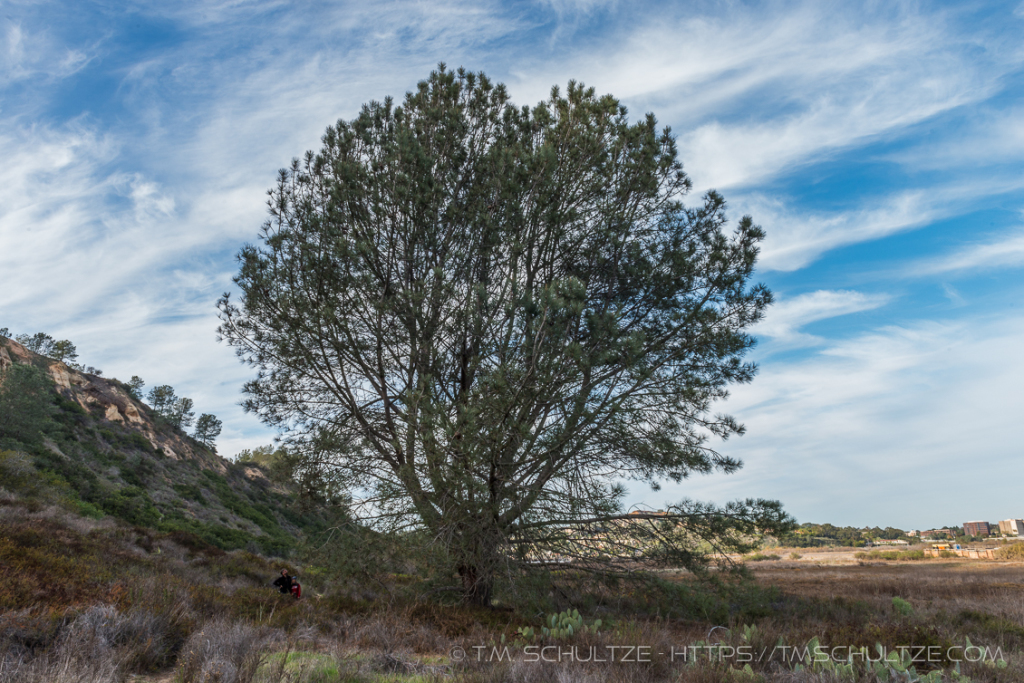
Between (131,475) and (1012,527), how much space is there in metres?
97.8

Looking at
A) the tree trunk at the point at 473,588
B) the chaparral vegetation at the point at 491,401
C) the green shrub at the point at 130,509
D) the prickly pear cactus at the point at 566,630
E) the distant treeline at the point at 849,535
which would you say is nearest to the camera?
the prickly pear cactus at the point at 566,630

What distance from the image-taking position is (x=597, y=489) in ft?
27.6

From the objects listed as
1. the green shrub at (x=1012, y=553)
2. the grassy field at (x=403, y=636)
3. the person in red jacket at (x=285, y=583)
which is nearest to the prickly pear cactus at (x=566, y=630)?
the grassy field at (x=403, y=636)

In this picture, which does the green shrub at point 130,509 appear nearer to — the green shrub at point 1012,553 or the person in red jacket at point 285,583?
the person in red jacket at point 285,583

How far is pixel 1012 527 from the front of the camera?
235ft

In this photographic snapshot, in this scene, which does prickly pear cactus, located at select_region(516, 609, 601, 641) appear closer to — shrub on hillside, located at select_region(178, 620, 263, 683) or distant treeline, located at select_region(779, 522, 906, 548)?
shrub on hillside, located at select_region(178, 620, 263, 683)

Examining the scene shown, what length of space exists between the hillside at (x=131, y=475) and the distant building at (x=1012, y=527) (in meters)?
82.7

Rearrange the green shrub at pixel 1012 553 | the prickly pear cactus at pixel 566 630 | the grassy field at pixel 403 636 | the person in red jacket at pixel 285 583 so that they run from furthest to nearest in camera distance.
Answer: the green shrub at pixel 1012 553
the person in red jacket at pixel 285 583
the prickly pear cactus at pixel 566 630
the grassy field at pixel 403 636

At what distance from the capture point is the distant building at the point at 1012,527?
66.8 meters

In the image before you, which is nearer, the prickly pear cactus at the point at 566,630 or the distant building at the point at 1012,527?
the prickly pear cactus at the point at 566,630

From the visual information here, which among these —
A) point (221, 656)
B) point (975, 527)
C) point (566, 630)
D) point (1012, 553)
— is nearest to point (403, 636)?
point (566, 630)

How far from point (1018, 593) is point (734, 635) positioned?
10114mm

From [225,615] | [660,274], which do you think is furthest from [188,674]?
[660,274]

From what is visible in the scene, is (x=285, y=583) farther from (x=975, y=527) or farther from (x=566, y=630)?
(x=975, y=527)
